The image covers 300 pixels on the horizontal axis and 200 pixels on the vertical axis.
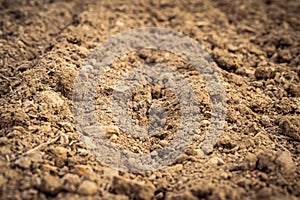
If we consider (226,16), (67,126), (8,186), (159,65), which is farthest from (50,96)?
(226,16)

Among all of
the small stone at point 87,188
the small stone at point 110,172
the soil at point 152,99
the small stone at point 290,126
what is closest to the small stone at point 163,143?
the soil at point 152,99

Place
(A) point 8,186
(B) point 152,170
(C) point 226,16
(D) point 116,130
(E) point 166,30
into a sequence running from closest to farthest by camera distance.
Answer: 1. (A) point 8,186
2. (B) point 152,170
3. (D) point 116,130
4. (E) point 166,30
5. (C) point 226,16

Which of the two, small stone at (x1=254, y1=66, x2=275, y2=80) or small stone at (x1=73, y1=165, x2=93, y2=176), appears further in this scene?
small stone at (x1=254, y1=66, x2=275, y2=80)

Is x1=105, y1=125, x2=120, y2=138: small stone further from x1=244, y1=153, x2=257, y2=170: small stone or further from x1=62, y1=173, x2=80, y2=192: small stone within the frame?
x1=244, y1=153, x2=257, y2=170: small stone

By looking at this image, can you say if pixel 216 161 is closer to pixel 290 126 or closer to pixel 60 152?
pixel 290 126

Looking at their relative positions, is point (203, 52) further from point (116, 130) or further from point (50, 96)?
point (50, 96)

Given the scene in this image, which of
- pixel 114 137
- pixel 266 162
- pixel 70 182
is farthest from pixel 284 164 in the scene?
pixel 70 182

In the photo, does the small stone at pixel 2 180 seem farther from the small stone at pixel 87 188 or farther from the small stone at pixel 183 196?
the small stone at pixel 183 196

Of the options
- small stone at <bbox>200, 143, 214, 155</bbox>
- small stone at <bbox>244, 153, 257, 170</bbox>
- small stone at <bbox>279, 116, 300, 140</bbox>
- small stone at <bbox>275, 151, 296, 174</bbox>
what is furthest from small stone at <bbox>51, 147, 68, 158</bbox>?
small stone at <bbox>279, 116, 300, 140</bbox>
